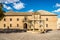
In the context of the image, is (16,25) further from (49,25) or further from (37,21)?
(37,21)

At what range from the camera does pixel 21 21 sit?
6612cm

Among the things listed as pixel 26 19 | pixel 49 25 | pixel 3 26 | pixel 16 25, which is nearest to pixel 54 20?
pixel 49 25

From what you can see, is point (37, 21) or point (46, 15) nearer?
point (37, 21)

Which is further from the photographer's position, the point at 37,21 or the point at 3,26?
the point at 3,26

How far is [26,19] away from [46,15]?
7.85 m

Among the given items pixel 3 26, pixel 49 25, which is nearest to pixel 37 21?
pixel 49 25

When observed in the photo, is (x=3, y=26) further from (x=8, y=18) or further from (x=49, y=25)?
(x=49, y=25)

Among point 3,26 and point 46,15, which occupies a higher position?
point 46,15

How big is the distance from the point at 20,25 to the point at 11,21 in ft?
12.6

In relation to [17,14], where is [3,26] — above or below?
below

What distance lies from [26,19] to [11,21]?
5.87 metres

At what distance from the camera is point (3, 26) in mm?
65875

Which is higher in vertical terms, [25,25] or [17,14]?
[17,14]

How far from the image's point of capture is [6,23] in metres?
66.2
